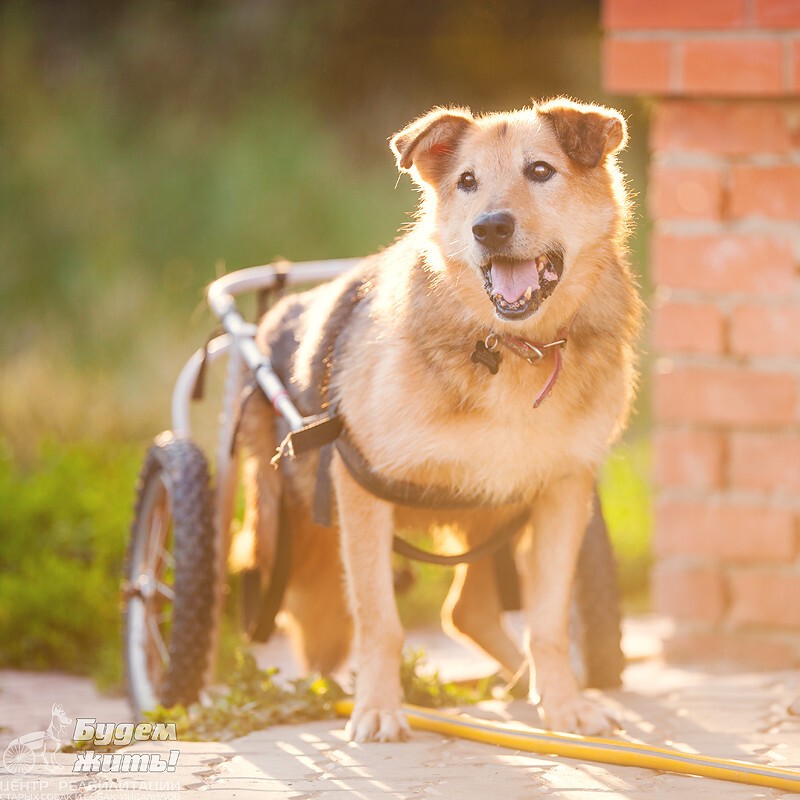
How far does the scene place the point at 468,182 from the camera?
11.3 feet

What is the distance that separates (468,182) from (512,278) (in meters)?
0.39

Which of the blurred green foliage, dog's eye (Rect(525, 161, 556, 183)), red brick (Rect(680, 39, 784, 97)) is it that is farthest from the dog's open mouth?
the blurred green foliage

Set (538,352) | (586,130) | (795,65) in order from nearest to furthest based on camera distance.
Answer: (538,352) → (586,130) → (795,65)

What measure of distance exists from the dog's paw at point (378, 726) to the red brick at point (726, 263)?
1960 millimetres

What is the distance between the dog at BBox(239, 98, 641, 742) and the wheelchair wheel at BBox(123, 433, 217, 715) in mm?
468

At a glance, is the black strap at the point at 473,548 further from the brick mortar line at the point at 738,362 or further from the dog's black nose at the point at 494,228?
the brick mortar line at the point at 738,362

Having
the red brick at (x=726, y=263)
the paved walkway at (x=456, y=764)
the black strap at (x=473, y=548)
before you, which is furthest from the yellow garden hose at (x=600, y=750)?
the red brick at (x=726, y=263)

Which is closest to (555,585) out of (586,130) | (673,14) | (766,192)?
(586,130)

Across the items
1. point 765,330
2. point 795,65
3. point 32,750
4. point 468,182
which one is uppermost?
point 795,65

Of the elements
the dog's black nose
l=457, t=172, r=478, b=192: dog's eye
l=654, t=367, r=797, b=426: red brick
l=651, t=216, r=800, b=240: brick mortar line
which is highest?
l=651, t=216, r=800, b=240: brick mortar line

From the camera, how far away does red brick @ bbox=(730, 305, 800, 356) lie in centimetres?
432

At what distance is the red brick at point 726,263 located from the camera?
4.33m

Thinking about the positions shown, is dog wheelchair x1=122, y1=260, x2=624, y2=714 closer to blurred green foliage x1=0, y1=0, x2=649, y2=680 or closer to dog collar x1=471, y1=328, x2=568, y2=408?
dog collar x1=471, y1=328, x2=568, y2=408

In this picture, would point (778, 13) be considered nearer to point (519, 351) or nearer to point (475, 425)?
point (519, 351)
